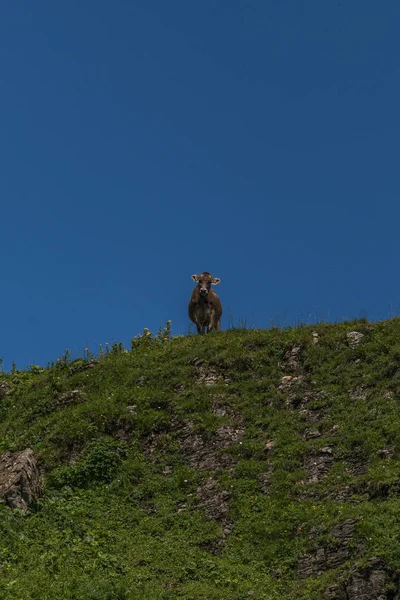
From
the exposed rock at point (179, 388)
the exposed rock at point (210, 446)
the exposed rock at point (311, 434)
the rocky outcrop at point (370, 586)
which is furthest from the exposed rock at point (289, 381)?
the rocky outcrop at point (370, 586)

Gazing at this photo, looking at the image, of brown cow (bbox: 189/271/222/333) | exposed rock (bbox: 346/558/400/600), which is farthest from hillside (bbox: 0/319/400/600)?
brown cow (bbox: 189/271/222/333)

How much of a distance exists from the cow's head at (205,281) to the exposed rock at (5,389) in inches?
320

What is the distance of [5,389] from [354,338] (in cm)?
1208

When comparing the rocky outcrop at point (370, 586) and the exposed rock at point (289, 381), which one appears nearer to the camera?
the rocky outcrop at point (370, 586)

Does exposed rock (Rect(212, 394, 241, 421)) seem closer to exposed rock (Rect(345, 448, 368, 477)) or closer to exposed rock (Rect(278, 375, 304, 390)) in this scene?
exposed rock (Rect(278, 375, 304, 390))

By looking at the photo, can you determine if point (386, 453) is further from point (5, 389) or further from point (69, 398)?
point (5, 389)

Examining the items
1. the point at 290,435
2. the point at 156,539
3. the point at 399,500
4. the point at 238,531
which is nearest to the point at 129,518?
the point at 156,539

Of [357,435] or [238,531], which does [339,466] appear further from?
[238,531]

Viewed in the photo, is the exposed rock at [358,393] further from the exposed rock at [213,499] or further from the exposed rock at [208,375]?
the exposed rock at [213,499]

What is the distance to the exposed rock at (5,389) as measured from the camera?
102 feet

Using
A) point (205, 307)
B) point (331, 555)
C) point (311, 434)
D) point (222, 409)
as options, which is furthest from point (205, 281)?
point (331, 555)

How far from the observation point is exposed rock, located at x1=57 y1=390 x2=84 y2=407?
2859 centimetres

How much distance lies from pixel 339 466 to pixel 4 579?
889 cm

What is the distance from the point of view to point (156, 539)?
69.4 ft
